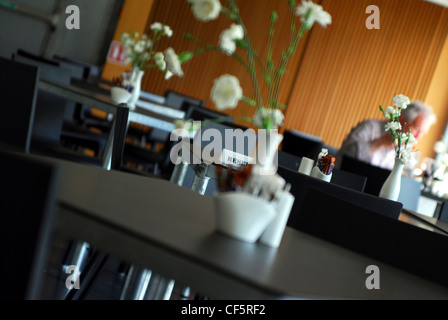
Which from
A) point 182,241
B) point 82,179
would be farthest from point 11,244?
point 82,179

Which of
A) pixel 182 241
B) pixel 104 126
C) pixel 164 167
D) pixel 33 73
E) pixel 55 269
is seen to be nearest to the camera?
pixel 182 241

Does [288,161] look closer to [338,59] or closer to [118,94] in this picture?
[118,94]

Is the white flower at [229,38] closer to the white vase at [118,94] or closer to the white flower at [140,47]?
the white vase at [118,94]

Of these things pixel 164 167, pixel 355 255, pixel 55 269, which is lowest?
pixel 55 269

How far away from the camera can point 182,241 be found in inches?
49.5

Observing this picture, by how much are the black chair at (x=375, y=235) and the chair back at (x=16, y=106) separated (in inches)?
51.9

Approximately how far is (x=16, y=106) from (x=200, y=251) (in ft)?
5.88

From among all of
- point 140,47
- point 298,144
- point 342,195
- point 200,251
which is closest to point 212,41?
point 298,144

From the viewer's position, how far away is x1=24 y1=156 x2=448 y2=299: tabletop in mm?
1168

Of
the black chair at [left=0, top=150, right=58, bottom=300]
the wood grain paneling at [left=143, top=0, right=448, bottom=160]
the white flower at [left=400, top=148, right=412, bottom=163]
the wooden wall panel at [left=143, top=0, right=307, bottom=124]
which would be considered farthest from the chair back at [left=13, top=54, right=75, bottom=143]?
the wooden wall panel at [left=143, top=0, right=307, bottom=124]

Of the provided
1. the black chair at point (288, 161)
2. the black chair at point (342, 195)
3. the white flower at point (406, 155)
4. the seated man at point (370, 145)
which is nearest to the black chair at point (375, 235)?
the black chair at point (342, 195)

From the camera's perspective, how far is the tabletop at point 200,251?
117 cm

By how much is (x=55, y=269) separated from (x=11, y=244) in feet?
7.98
